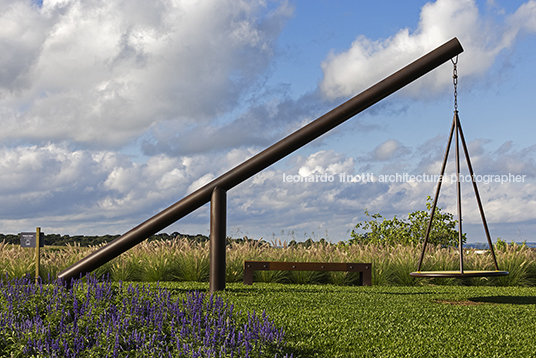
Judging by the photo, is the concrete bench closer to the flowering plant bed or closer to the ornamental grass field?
the ornamental grass field

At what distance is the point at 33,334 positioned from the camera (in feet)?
11.3

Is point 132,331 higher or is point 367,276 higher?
point 367,276

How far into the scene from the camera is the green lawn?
12.4 feet

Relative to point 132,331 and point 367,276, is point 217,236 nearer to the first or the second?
point 132,331

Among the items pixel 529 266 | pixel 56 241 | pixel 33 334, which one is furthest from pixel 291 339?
pixel 56 241

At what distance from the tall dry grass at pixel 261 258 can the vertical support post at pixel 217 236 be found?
258 centimetres

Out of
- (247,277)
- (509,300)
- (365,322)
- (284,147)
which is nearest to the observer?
(365,322)

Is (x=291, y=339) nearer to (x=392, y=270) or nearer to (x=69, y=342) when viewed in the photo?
(x=69, y=342)

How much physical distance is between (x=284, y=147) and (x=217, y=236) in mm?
1576

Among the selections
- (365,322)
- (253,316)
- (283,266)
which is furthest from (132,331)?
(283,266)

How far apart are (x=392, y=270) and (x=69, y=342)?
23.8ft

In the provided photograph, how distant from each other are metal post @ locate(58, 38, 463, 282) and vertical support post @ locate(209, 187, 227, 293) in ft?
0.47

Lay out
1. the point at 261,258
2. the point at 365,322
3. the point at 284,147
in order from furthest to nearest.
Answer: the point at 261,258 → the point at 284,147 → the point at 365,322

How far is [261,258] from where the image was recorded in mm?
9727
